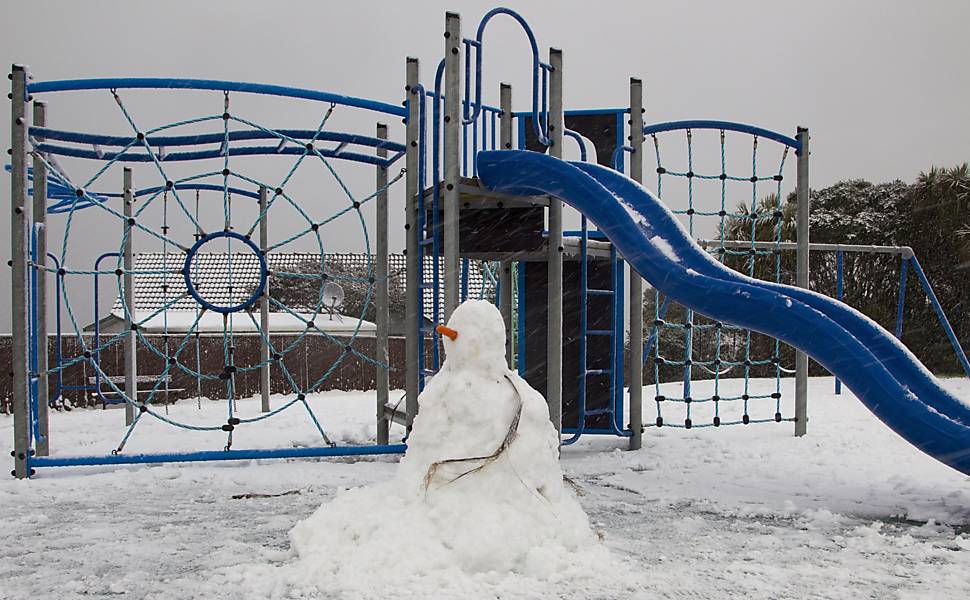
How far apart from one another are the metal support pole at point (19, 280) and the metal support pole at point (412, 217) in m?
2.70

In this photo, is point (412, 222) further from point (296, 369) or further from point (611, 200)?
point (296, 369)

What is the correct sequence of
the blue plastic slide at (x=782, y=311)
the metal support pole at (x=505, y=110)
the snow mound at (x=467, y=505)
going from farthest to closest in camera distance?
the metal support pole at (x=505, y=110) → the blue plastic slide at (x=782, y=311) → the snow mound at (x=467, y=505)

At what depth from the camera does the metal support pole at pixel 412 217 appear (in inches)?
253

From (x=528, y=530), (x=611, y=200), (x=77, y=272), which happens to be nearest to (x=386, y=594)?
(x=528, y=530)

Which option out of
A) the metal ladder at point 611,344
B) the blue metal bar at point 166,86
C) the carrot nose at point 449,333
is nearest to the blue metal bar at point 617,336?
the metal ladder at point 611,344

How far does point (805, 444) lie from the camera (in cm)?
733

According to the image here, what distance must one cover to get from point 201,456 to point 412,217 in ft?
7.78

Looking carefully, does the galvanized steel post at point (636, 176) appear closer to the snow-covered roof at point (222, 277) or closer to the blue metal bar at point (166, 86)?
the blue metal bar at point (166, 86)

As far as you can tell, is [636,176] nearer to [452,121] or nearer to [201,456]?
[452,121]

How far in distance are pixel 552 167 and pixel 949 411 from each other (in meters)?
2.90

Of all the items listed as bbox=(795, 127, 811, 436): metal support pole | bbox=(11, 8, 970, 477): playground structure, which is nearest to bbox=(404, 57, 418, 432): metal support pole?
bbox=(11, 8, 970, 477): playground structure

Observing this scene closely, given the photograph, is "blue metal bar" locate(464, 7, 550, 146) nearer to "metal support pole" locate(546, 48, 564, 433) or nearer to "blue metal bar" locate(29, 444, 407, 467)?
"metal support pole" locate(546, 48, 564, 433)

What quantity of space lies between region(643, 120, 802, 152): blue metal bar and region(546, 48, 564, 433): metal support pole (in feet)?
3.76

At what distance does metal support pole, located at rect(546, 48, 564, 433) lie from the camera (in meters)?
6.24
